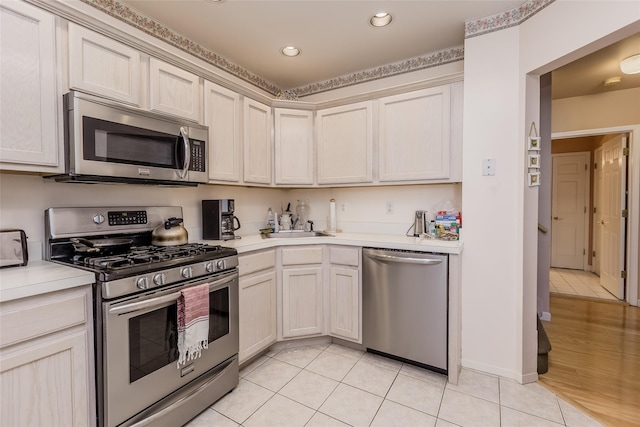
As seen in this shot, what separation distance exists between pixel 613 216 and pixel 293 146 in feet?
13.7

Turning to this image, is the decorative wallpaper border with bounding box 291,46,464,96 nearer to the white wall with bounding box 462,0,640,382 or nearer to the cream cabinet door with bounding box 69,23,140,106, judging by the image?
the white wall with bounding box 462,0,640,382

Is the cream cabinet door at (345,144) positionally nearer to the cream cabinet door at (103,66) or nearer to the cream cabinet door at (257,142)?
the cream cabinet door at (257,142)

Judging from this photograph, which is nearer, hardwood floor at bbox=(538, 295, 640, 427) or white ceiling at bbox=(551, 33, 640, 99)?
hardwood floor at bbox=(538, 295, 640, 427)

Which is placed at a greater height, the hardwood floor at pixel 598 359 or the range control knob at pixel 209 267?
the range control knob at pixel 209 267

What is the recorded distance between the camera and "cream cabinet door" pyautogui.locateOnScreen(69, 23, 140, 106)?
1.54 meters

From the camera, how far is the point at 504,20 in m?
2.09

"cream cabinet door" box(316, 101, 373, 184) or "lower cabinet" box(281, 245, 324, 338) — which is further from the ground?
"cream cabinet door" box(316, 101, 373, 184)

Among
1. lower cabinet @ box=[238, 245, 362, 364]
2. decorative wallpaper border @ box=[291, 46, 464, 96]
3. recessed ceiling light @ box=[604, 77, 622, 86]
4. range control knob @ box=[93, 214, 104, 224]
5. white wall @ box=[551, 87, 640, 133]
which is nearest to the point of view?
range control knob @ box=[93, 214, 104, 224]

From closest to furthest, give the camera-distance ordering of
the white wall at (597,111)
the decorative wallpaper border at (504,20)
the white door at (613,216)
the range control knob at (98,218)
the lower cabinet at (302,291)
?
the range control knob at (98,218) < the decorative wallpaper border at (504,20) < the lower cabinet at (302,291) < the white wall at (597,111) < the white door at (613,216)

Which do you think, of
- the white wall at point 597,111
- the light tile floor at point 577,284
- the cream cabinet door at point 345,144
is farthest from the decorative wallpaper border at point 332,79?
the light tile floor at point 577,284

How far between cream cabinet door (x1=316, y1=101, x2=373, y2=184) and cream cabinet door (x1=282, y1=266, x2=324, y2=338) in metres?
0.90

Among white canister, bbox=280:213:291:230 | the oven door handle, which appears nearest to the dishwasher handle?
white canister, bbox=280:213:291:230

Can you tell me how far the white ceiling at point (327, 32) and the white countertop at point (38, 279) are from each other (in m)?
1.76

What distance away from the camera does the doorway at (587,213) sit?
385cm
